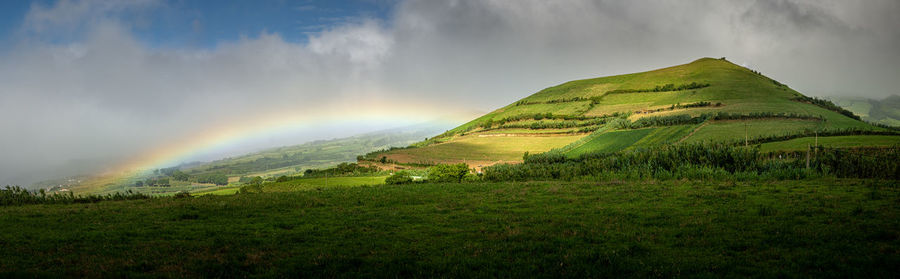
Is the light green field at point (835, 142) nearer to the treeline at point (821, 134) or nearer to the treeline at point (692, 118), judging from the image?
the treeline at point (821, 134)

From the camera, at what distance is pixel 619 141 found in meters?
88.1

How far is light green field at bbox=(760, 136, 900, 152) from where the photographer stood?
159ft

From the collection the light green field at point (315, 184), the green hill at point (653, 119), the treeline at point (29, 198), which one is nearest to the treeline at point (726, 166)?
the green hill at point (653, 119)

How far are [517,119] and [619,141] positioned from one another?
6756 centimetres

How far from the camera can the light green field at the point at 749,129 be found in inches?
2680

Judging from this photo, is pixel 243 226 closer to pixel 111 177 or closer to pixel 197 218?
pixel 197 218

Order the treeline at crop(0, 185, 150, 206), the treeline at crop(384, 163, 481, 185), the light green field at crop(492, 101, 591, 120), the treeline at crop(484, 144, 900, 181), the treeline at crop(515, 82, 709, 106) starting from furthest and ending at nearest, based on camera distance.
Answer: the light green field at crop(492, 101, 591, 120), the treeline at crop(515, 82, 709, 106), the treeline at crop(384, 163, 481, 185), the treeline at crop(484, 144, 900, 181), the treeline at crop(0, 185, 150, 206)

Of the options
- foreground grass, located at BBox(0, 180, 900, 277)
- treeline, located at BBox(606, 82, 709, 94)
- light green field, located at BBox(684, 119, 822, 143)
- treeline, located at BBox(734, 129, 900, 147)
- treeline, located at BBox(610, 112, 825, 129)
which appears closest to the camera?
foreground grass, located at BBox(0, 180, 900, 277)

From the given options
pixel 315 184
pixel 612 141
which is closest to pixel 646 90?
pixel 612 141

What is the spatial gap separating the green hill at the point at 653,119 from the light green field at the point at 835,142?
10.3 inches

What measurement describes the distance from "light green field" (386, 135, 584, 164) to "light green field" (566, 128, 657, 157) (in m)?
11.7

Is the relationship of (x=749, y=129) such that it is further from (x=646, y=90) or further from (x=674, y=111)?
(x=646, y=90)

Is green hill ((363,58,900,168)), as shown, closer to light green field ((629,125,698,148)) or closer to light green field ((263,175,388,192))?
light green field ((629,125,698,148))

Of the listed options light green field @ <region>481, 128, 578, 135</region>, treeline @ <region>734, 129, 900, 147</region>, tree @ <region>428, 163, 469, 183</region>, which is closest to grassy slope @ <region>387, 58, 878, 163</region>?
treeline @ <region>734, 129, 900, 147</region>
